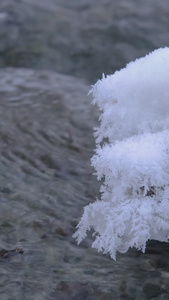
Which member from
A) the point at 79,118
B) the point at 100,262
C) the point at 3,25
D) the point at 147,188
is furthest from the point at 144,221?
the point at 3,25

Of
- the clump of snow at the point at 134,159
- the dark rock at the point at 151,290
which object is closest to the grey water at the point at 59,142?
the dark rock at the point at 151,290

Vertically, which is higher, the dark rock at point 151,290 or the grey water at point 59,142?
the grey water at point 59,142

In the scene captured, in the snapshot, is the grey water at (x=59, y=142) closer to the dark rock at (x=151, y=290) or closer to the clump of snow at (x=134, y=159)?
the dark rock at (x=151, y=290)

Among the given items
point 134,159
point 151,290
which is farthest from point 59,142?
point 151,290

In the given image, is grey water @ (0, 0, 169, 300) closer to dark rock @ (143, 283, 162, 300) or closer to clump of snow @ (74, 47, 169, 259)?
dark rock @ (143, 283, 162, 300)

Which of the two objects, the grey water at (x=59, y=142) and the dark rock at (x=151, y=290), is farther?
the grey water at (x=59, y=142)

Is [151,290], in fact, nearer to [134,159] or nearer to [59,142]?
[134,159]

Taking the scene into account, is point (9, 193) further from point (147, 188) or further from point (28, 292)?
point (147, 188)

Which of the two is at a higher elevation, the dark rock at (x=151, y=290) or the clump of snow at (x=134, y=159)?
the clump of snow at (x=134, y=159)

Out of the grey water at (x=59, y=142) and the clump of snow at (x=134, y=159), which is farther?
the grey water at (x=59, y=142)
